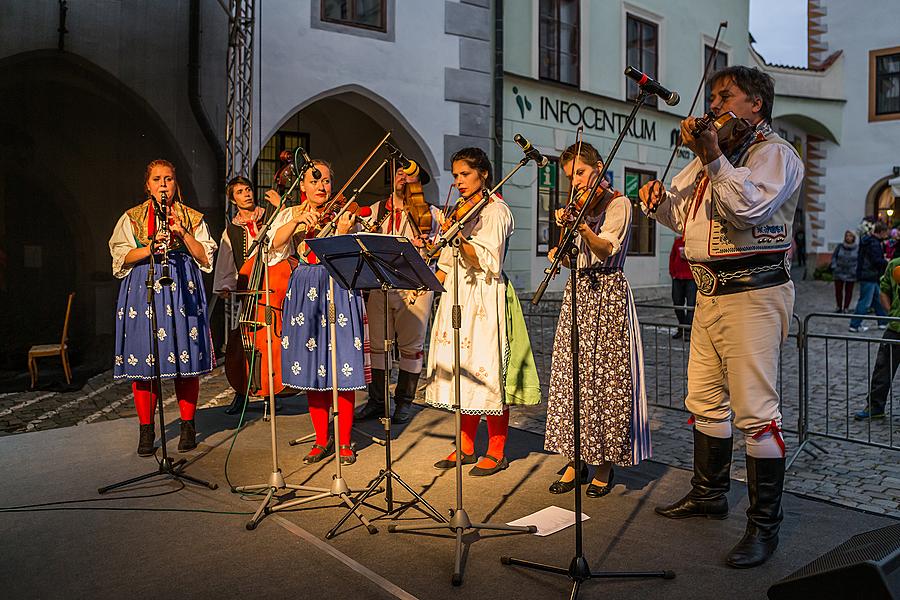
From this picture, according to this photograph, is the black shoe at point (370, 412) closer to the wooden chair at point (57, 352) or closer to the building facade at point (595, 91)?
the wooden chair at point (57, 352)

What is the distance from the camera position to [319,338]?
14.6ft

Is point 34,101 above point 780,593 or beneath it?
above

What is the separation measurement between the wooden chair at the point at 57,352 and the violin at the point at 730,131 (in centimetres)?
635

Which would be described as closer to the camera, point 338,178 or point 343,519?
point 343,519

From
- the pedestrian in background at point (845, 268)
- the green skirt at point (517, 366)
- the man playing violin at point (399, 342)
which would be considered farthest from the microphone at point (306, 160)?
the pedestrian in background at point (845, 268)

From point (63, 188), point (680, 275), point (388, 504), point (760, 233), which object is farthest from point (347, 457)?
point (680, 275)

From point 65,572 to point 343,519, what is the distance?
1171mm

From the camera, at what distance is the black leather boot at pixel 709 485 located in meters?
3.68

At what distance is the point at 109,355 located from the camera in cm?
779

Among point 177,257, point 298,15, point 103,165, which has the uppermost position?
point 298,15

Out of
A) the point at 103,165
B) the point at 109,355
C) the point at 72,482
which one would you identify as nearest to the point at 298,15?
the point at 103,165

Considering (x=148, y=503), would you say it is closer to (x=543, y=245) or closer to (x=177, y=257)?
(x=177, y=257)

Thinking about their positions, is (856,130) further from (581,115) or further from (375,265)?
(375,265)

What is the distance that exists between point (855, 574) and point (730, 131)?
1.72 metres
